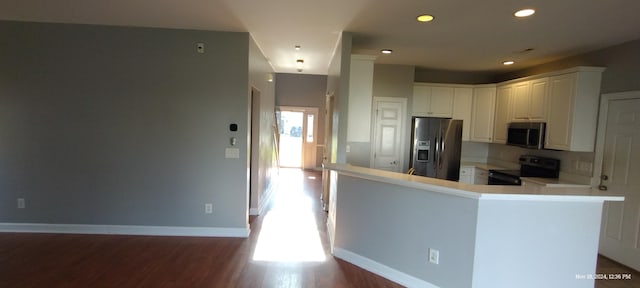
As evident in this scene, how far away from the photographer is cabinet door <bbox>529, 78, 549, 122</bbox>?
4098mm

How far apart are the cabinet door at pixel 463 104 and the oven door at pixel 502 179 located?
1003 millimetres

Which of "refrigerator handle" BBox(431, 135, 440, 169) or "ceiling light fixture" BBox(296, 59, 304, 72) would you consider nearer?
"refrigerator handle" BBox(431, 135, 440, 169)

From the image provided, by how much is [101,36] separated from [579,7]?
4.76 metres

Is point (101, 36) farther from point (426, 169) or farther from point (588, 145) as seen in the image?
point (588, 145)

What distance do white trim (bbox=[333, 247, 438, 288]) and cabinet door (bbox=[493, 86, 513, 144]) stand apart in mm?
3355

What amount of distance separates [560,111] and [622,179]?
999 millimetres

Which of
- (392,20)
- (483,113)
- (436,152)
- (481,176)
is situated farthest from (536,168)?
(392,20)

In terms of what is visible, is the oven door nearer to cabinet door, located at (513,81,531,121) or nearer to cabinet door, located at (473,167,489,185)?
cabinet door, located at (473,167,489,185)

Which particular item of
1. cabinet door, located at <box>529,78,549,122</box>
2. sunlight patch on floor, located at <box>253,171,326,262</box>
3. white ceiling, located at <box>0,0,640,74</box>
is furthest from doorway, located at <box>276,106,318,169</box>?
cabinet door, located at <box>529,78,549,122</box>

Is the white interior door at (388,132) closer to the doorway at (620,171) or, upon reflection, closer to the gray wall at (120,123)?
the gray wall at (120,123)

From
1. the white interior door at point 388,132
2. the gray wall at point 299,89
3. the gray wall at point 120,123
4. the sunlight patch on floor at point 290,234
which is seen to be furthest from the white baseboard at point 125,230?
the gray wall at point 299,89

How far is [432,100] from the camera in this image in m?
5.16

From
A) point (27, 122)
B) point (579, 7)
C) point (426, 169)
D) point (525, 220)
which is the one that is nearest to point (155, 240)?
point (27, 122)

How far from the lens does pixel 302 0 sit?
250 centimetres
